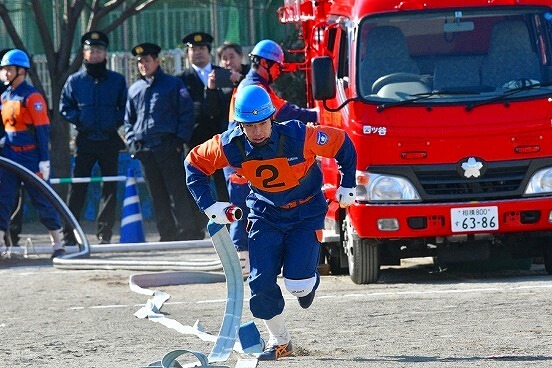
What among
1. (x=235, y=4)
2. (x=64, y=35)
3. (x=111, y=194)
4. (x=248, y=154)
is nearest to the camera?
(x=248, y=154)

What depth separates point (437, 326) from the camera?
9508mm

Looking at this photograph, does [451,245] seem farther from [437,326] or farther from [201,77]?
[201,77]

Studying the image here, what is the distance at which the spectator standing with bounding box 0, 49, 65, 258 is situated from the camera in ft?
49.9

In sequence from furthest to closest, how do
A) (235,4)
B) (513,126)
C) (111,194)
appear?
(235,4) < (111,194) < (513,126)

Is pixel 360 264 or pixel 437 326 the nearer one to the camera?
pixel 437 326

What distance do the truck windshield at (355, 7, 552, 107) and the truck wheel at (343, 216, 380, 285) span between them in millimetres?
1178

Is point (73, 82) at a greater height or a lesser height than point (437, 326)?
greater

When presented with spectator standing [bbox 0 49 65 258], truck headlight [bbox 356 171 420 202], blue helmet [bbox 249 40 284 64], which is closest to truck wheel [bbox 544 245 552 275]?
truck headlight [bbox 356 171 420 202]

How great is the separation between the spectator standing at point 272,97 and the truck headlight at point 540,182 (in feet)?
6.63

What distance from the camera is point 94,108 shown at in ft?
53.9

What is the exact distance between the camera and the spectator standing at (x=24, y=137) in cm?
1520

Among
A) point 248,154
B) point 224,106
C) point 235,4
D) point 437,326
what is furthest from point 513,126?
point 235,4

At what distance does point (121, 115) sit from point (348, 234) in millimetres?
5067

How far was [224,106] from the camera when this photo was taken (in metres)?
15.7
